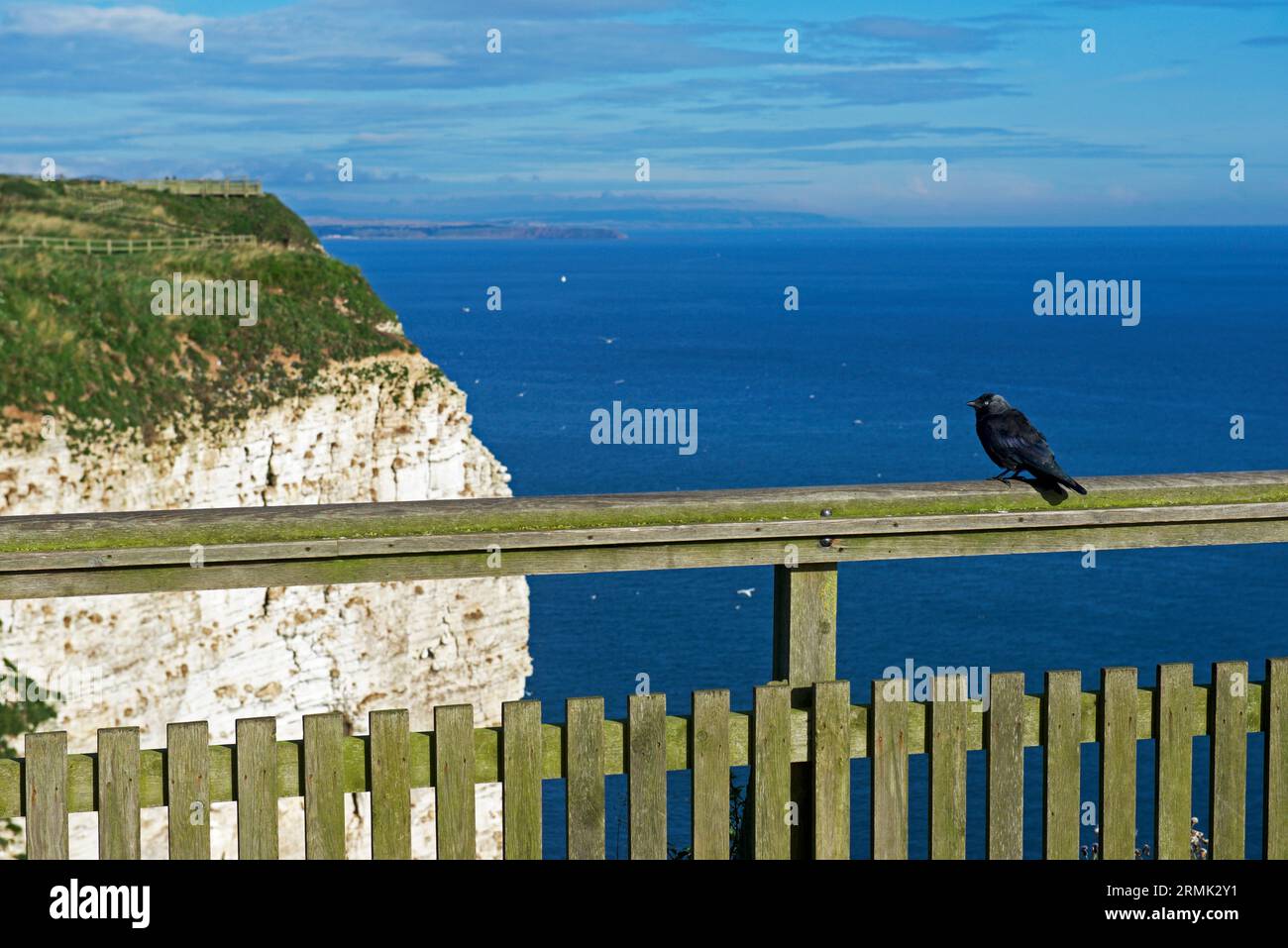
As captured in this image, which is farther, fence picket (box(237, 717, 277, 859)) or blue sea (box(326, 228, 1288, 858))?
blue sea (box(326, 228, 1288, 858))

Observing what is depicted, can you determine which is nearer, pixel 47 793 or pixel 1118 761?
pixel 47 793

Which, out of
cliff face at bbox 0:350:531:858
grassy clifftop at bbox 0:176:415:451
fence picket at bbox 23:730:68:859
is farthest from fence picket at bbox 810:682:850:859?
grassy clifftop at bbox 0:176:415:451

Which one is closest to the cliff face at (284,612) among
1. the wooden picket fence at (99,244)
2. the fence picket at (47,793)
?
the wooden picket fence at (99,244)

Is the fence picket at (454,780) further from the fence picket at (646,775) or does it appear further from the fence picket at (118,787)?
the fence picket at (118,787)

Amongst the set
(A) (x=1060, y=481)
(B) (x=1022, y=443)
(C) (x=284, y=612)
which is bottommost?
(C) (x=284, y=612)

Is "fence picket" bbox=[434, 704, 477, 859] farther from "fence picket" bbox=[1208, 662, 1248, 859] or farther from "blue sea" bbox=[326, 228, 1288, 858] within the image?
"fence picket" bbox=[1208, 662, 1248, 859]

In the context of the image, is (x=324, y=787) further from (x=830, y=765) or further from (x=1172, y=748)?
(x=1172, y=748)

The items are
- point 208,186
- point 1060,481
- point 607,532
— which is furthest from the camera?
point 208,186

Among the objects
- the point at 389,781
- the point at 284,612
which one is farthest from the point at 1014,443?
the point at 284,612

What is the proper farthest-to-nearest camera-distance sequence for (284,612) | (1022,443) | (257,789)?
(284,612), (1022,443), (257,789)
